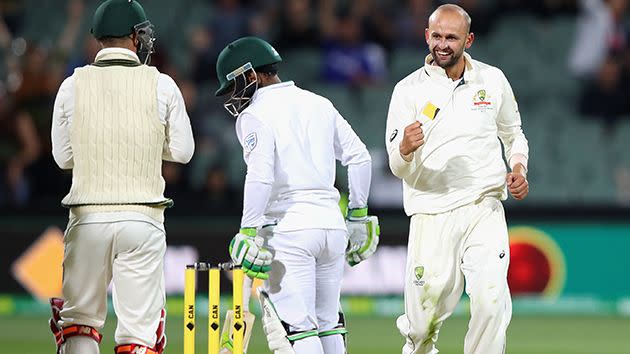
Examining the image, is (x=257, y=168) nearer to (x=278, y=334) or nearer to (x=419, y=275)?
(x=278, y=334)

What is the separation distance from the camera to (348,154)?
6785mm

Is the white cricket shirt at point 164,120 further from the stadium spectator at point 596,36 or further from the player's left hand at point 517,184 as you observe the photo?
the stadium spectator at point 596,36

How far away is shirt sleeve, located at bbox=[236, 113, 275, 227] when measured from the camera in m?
6.35

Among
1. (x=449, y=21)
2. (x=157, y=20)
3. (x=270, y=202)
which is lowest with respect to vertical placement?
(x=270, y=202)

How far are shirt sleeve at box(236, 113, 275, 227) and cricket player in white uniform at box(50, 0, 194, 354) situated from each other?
31 cm

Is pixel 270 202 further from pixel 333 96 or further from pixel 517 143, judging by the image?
pixel 333 96

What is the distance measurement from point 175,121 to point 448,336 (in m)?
4.85

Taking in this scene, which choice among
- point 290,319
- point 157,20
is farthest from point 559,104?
point 290,319

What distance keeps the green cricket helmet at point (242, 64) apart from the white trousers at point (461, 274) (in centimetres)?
118

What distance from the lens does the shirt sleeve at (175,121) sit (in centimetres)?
622

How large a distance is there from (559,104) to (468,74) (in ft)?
27.2

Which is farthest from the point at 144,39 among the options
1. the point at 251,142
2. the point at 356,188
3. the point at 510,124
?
the point at 510,124

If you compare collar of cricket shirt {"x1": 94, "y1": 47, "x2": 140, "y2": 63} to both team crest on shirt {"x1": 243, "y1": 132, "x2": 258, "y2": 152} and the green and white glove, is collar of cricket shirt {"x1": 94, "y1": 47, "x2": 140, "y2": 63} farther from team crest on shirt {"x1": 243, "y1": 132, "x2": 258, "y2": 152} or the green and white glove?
the green and white glove

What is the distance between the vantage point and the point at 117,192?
615 cm
